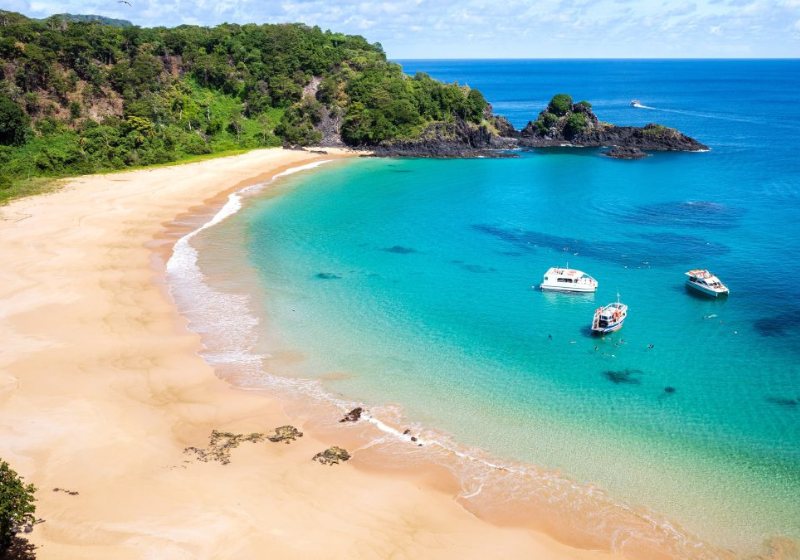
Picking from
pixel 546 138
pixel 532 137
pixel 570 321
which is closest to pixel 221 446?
pixel 570 321

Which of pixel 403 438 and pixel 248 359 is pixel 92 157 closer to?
pixel 248 359

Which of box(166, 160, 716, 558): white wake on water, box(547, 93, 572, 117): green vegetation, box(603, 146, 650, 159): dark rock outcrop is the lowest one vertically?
box(166, 160, 716, 558): white wake on water

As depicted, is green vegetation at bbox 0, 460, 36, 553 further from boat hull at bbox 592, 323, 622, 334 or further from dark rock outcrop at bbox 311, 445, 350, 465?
boat hull at bbox 592, 323, 622, 334

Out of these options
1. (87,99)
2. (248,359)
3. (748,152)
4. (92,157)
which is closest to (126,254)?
(248,359)

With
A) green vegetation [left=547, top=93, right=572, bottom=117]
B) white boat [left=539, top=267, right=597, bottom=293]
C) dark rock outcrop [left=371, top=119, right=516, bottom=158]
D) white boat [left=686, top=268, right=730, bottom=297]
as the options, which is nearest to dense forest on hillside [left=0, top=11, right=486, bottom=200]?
dark rock outcrop [left=371, top=119, right=516, bottom=158]

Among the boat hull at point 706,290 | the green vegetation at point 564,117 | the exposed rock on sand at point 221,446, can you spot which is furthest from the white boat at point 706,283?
the green vegetation at point 564,117

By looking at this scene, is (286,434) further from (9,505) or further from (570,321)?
(570,321)
